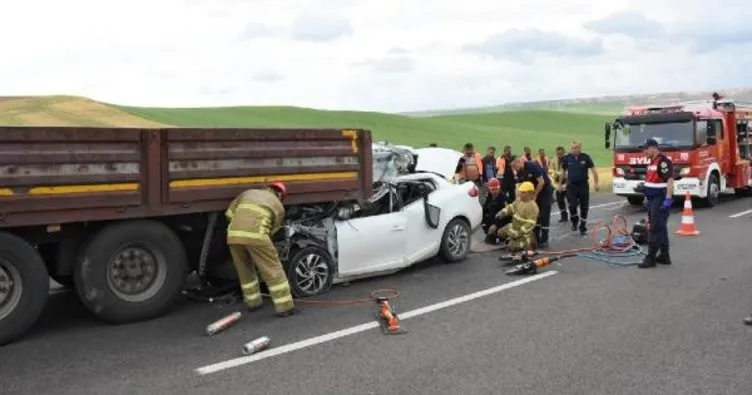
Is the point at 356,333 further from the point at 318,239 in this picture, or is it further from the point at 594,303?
the point at 594,303

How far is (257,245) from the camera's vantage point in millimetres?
6801

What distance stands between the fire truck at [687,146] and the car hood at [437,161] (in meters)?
7.25

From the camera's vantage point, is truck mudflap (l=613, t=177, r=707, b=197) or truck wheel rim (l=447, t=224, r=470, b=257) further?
truck mudflap (l=613, t=177, r=707, b=197)

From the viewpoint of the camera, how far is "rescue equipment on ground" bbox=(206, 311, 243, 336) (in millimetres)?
6284

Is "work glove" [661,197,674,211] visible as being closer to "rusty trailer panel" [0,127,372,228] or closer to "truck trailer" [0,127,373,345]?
"rusty trailer panel" [0,127,372,228]

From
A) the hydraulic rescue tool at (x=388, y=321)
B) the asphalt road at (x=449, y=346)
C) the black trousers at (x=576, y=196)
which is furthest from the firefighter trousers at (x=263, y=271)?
the black trousers at (x=576, y=196)

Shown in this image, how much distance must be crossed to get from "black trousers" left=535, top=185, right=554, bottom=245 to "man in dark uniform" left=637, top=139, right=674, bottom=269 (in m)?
2.06

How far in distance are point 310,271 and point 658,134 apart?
39.4 ft

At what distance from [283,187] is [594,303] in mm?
3431

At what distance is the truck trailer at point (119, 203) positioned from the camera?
6.03m

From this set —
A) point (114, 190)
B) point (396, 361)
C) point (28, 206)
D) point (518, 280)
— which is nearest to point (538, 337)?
point (396, 361)

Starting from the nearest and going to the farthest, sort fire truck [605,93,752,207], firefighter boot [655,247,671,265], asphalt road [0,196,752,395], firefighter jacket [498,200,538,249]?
asphalt road [0,196,752,395], firefighter boot [655,247,671,265], firefighter jacket [498,200,538,249], fire truck [605,93,752,207]

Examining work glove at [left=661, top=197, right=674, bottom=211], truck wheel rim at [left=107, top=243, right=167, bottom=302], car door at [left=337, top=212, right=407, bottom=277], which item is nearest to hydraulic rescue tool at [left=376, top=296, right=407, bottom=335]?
car door at [left=337, top=212, right=407, bottom=277]

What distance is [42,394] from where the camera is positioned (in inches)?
191
